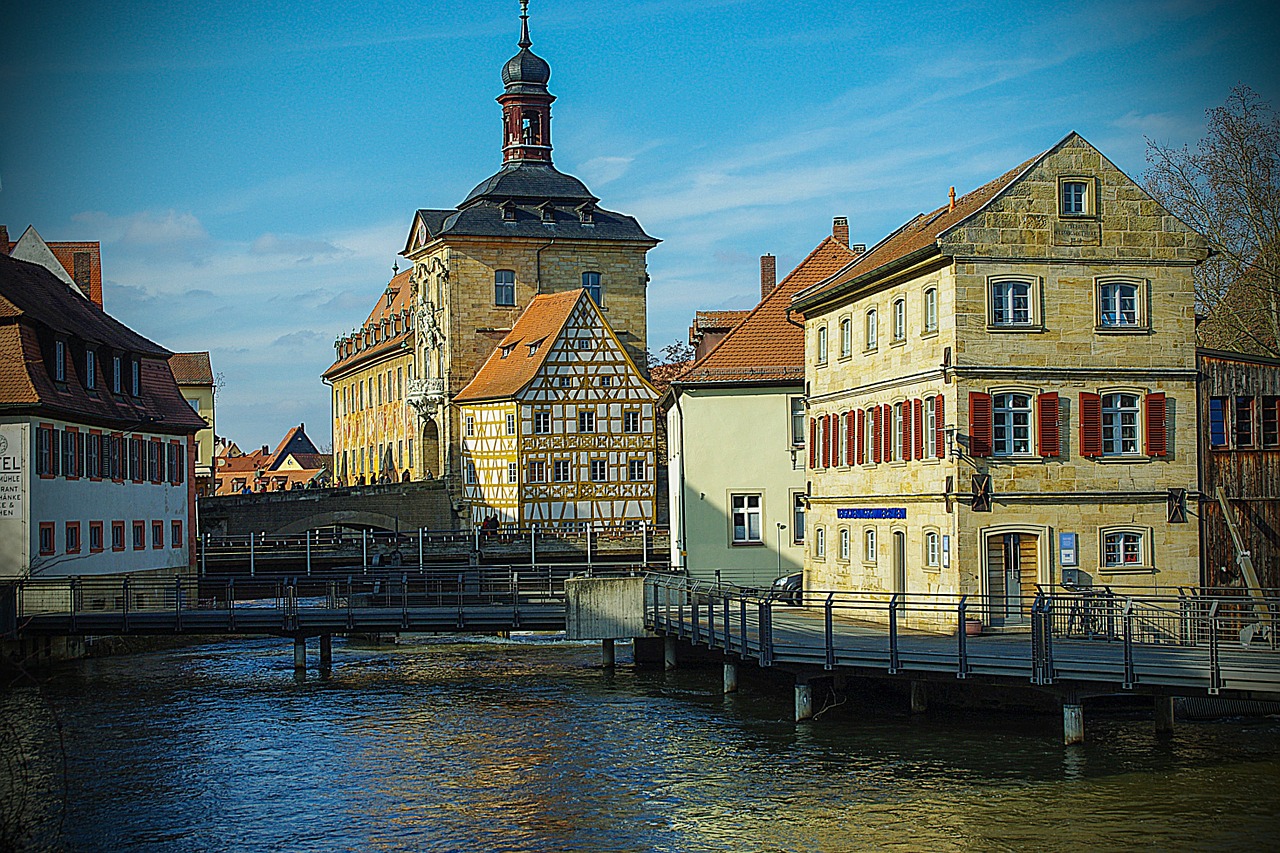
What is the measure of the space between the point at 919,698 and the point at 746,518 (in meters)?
15.7

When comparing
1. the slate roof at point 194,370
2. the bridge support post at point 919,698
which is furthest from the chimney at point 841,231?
the slate roof at point 194,370

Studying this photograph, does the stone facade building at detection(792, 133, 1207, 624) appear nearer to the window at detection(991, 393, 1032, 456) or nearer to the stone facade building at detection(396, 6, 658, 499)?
the window at detection(991, 393, 1032, 456)

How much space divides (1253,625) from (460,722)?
13573 millimetres

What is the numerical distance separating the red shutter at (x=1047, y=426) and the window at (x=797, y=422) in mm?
13045

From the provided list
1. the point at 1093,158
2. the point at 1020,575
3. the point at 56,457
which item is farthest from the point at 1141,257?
the point at 56,457

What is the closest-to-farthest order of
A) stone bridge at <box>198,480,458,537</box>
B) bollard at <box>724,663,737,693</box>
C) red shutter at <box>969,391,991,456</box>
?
red shutter at <box>969,391,991,456</box>
bollard at <box>724,663,737,693</box>
stone bridge at <box>198,480,458,537</box>

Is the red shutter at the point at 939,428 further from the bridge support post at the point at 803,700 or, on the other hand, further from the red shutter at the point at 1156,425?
the bridge support post at the point at 803,700

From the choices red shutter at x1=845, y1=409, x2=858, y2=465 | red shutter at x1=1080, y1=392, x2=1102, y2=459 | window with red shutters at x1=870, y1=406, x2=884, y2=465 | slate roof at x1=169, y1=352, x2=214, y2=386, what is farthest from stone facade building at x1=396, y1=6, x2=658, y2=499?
red shutter at x1=1080, y1=392, x2=1102, y2=459

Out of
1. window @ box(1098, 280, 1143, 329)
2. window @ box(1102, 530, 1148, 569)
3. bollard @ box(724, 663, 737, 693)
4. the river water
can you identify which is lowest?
the river water

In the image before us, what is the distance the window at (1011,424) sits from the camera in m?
31.2

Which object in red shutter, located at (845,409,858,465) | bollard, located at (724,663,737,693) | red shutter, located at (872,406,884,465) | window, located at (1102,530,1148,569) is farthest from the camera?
red shutter, located at (845,409,858,465)

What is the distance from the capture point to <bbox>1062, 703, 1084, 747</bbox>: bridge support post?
82.4 feet

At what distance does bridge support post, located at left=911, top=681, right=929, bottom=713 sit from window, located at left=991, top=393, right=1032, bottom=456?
15.9 feet

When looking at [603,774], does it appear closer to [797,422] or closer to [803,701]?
[803,701]
